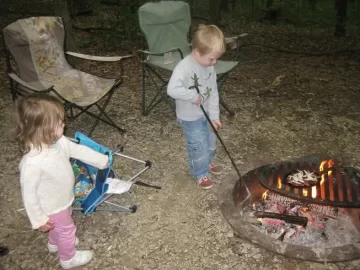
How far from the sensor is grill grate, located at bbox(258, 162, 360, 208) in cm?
244

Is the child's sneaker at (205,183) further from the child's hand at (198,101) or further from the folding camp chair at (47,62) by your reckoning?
the folding camp chair at (47,62)

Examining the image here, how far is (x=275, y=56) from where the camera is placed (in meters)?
6.11

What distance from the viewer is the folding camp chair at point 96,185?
2.46 meters

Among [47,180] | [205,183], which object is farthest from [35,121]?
[205,183]

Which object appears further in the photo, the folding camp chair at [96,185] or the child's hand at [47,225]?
the folding camp chair at [96,185]

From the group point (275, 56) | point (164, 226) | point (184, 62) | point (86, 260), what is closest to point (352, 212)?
point (164, 226)

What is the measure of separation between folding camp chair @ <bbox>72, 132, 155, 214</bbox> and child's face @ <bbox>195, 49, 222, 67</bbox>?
88cm

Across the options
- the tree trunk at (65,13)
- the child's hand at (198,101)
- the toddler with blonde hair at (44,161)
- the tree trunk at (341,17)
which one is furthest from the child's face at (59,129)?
the tree trunk at (341,17)

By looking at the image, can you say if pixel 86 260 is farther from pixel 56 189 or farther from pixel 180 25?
pixel 180 25

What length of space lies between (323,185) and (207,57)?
1246 mm

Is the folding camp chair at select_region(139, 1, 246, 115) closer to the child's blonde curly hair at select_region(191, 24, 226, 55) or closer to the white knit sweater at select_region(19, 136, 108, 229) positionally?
the child's blonde curly hair at select_region(191, 24, 226, 55)

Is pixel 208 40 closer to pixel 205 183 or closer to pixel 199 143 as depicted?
pixel 199 143

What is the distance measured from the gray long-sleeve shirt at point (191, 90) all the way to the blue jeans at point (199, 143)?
75 mm

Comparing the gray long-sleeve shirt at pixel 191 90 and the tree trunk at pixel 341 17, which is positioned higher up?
the gray long-sleeve shirt at pixel 191 90
